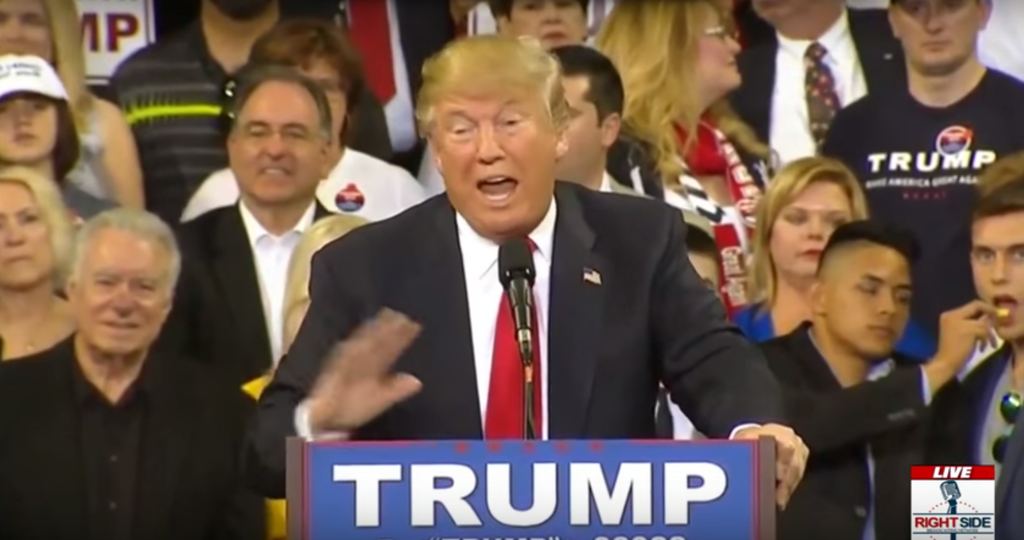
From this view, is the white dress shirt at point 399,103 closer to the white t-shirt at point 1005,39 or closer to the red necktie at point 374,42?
the red necktie at point 374,42

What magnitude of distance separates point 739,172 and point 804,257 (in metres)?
0.21

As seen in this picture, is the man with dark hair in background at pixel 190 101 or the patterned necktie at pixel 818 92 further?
the patterned necktie at pixel 818 92

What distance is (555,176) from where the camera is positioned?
3.53 metres

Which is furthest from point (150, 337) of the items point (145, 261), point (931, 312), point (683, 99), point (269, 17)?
point (931, 312)

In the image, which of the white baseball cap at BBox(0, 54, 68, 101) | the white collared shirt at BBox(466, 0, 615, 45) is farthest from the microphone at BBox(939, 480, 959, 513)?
the white baseball cap at BBox(0, 54, 68, 101)

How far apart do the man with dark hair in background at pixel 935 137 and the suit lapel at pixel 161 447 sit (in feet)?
4.54

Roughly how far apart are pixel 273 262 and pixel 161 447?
17.6 inches

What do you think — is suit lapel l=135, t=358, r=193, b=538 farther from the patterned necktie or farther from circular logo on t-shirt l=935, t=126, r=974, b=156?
circular logo on t-shirt l=935, t=126, r=974, b=156

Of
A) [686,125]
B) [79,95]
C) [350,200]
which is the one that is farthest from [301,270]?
[686,125]

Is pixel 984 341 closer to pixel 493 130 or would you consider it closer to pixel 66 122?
pixel 493 130

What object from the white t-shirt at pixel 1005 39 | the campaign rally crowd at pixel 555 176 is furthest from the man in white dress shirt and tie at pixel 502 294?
the white t-shirt at pixel 1005 39

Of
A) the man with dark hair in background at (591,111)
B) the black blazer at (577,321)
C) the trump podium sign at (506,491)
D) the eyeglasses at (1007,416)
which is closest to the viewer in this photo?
the trump podium sign at (506,491)

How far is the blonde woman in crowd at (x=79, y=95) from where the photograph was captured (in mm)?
3920

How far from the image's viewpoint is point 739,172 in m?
4.07
